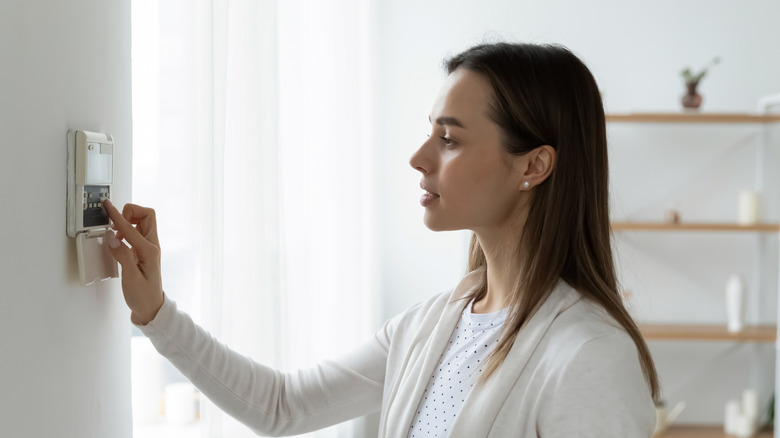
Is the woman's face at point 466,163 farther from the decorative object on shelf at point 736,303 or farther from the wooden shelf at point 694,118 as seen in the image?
the decorative object on shelf at point 736,303

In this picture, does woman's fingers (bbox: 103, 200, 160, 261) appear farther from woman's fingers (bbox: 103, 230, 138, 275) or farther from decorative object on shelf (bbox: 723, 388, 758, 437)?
decorative object on shelf (bbox: 723, 388, 758, 437)

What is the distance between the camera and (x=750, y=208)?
3295 mm

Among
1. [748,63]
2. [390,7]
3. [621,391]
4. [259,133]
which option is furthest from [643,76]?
[621,391]

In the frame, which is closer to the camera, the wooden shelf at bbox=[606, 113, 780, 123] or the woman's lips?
the woman's lips

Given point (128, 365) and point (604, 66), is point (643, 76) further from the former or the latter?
point (128, 365)

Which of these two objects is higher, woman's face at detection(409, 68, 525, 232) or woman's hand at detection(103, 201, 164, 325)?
woman's face at detection(409, 68, 525, 232)

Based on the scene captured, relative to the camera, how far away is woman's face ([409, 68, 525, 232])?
1.19 meters

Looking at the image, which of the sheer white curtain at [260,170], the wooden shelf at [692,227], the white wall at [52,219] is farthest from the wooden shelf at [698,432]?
the white wall at [52,219]

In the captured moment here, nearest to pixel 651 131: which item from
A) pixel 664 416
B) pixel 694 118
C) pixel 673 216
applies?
pixel 694 118

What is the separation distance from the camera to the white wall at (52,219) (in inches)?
21.3

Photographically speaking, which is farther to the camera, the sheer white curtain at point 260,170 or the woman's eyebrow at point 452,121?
the sheer white curtain at point 260,170

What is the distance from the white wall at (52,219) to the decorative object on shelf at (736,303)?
9.62ft

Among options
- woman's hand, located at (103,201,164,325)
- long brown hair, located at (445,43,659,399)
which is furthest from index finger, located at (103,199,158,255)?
long brown hair, located at (445,43,659,399)

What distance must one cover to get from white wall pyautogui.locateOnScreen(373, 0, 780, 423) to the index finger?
8.32 ft
